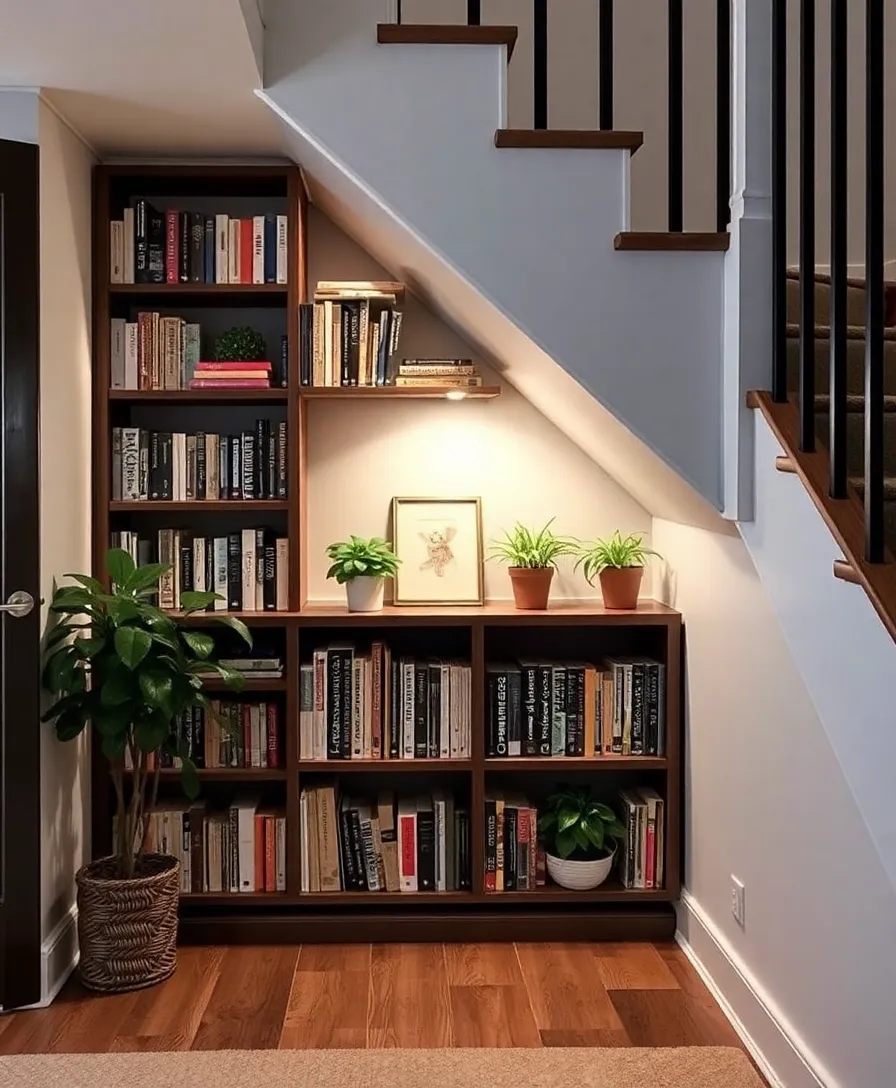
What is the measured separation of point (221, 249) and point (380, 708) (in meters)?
1.40

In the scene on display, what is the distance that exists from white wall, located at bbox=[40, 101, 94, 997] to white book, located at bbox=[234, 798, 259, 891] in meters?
0.43

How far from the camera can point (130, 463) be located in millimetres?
3244

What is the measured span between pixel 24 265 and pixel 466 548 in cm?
148

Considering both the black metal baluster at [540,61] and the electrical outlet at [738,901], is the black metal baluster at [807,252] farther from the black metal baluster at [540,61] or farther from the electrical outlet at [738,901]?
the electrical outlet at [738,901]

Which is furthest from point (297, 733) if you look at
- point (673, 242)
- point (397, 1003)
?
point (673, 242)

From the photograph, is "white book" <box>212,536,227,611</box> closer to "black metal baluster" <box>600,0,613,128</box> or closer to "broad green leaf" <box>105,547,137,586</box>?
"broad green leaf" <box>105,547,137,586</box>

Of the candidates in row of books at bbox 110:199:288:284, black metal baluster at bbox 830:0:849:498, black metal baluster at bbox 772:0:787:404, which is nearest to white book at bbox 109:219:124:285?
row of books at bbox 110:199:288:284

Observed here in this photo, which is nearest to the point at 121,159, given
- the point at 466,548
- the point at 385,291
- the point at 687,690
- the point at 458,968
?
the point at 385,291

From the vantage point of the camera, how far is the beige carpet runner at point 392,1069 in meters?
2.36

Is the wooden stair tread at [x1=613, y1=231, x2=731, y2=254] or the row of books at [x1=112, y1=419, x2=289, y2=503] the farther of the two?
the row of books at [x1=112, y1=419, x2=289, y2=503]

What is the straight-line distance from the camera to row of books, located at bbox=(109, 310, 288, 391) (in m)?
3.22

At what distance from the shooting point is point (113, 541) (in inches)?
128

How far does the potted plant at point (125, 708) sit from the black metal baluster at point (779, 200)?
5.00 ft

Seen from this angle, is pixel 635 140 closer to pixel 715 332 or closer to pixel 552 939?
pixel 715 332
